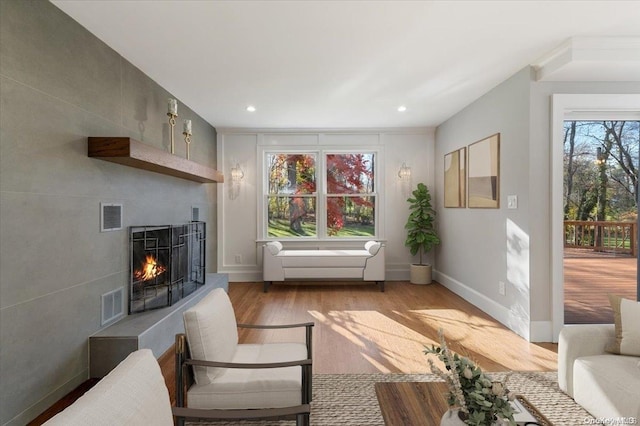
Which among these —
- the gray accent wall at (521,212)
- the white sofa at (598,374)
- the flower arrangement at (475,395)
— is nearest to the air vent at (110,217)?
the flower arrangement at (475,395)

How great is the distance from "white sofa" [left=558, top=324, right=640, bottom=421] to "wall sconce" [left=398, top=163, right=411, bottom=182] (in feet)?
12.9

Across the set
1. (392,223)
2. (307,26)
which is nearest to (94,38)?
(307,26)

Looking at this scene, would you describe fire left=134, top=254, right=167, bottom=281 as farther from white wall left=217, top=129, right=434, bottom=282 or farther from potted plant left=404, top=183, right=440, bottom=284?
potted plant left=404, top=183, right=440, bottom=284

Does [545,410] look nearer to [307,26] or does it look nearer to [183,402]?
[183,402]

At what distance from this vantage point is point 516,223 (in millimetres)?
3498

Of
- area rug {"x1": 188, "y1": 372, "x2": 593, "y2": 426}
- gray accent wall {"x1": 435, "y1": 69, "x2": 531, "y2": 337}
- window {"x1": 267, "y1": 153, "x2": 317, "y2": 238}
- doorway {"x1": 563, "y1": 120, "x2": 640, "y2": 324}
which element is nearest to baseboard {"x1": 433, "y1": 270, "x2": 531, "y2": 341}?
gray accent wall {"x1": 435, "y1": 69, "x2": 531, "y2": 337}

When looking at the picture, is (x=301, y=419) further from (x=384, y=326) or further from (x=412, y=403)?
(x=384, y=326)

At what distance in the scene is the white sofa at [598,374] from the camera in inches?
69.9

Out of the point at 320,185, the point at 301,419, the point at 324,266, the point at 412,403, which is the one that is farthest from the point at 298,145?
the point at 301,419

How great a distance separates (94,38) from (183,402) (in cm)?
271

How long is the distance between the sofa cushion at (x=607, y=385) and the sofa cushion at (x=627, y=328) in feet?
0.16

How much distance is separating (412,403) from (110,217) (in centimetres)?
264

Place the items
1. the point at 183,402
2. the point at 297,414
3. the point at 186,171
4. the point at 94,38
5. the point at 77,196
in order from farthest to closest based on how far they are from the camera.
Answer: the point at 186,171 < the point at 94,38 < the point at 77,196 < the point at 183,402 < the point at 297,414

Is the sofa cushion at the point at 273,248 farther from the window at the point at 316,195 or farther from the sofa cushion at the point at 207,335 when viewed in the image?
the sofa cushion at the point at 207,335
